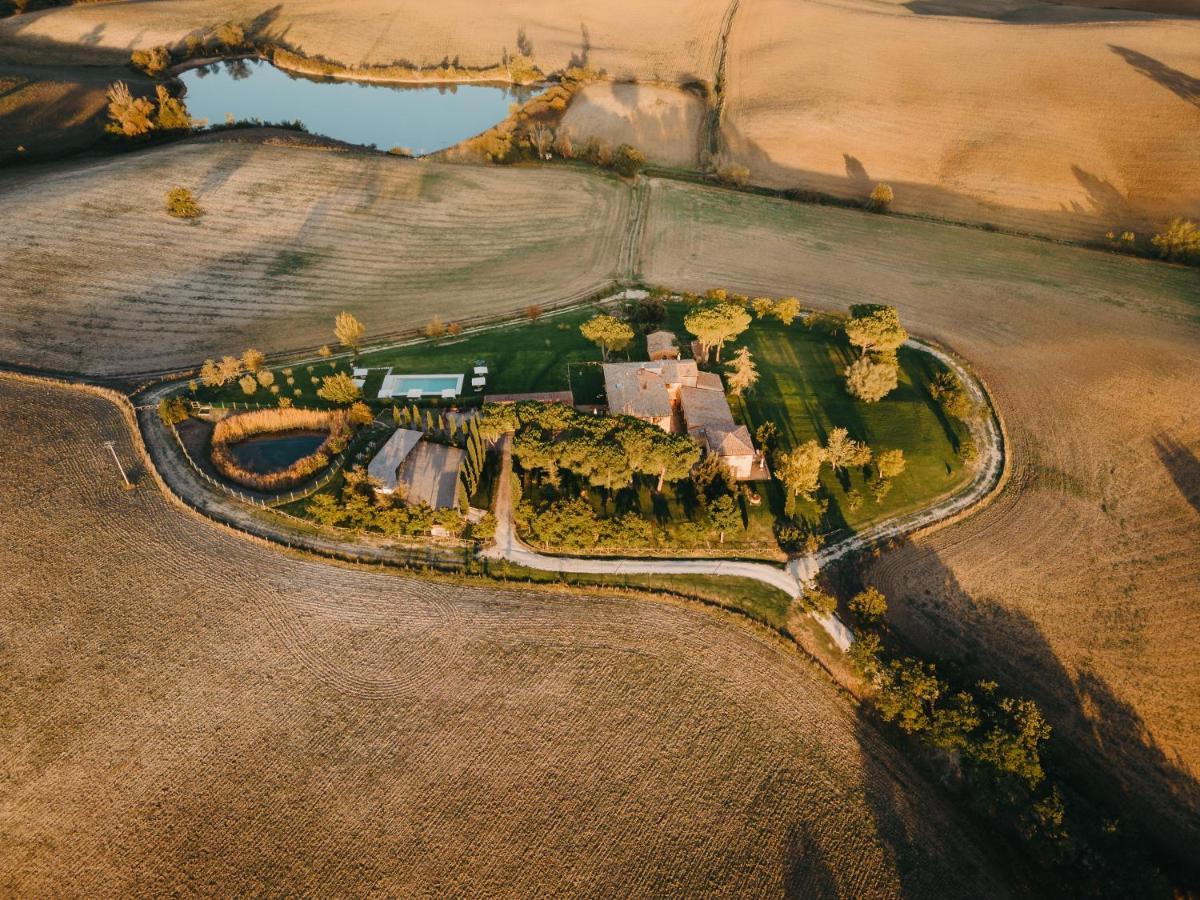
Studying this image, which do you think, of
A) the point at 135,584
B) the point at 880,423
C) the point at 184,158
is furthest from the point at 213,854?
the point at 184,158

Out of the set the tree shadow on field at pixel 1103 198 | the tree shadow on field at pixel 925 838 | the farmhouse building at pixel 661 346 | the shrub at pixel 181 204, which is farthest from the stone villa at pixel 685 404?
the tree shadow on field at pixel 1103 198

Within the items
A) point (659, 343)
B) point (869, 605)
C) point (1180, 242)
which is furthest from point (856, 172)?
point (869, 605)

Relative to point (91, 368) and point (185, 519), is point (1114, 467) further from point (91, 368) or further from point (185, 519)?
point (91, 368)

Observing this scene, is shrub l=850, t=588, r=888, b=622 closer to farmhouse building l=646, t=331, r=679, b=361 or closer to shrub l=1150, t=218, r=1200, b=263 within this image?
farmhouse building l=646, t=331, r=679, b=361

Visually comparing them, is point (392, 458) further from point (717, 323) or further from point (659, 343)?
point (717, 323)

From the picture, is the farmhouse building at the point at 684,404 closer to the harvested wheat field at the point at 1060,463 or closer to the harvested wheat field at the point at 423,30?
the harvested wheat field at the point at 1060,463

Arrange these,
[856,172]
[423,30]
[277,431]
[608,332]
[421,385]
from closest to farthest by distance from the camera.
A: 1. [277,431]
2. [421,385]
3. [608,332]
4. [856,172]
5. [423,30]

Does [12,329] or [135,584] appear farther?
[12,329]
